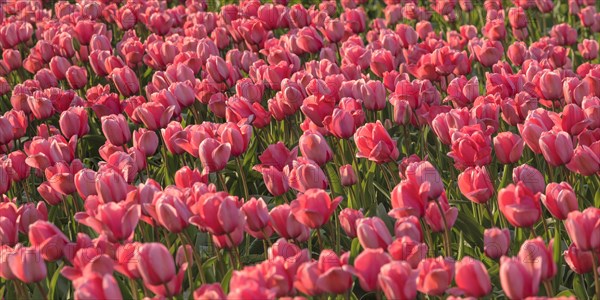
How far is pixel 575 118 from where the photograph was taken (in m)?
3.44

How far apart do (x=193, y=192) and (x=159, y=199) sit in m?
0.15

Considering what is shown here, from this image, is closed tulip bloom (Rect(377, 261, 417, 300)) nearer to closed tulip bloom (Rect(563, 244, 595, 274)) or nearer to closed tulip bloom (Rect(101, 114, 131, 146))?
closed tulip bloom (Rect(563, 244, 595, 274))

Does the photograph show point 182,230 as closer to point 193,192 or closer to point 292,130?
point 193,192

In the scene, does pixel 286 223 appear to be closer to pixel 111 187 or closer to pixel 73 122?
pixel 111 187

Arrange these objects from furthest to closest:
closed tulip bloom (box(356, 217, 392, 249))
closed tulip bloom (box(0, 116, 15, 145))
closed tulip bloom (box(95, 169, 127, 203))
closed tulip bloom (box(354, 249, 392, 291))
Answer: closed tulip bloom (box(0, 116, 15, 145)), closed tulip bloom (box(95, 169, 127, 203)), closed tulip bloom (box(356, 217, 392, 249)), closed tulip bloom (box(354, 249, 392, 291))

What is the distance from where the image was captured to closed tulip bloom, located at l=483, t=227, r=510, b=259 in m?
2.78

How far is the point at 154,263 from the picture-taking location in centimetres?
239

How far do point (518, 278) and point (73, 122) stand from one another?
2.42 meters

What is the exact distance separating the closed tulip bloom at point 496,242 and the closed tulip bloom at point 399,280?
0.60 metres

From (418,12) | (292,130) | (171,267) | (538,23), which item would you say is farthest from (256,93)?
(538,23)

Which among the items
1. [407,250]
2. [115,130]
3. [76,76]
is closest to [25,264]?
[407,250]

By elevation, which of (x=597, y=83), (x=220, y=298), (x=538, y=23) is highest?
(x=220, y=298)

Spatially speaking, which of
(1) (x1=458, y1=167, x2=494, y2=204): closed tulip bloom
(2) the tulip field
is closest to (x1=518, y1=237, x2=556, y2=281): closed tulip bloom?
(2) the tulip field

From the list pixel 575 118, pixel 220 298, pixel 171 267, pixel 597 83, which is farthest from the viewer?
pixel 597 83
